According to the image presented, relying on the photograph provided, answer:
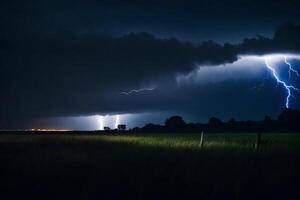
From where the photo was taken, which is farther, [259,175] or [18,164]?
[18,164]

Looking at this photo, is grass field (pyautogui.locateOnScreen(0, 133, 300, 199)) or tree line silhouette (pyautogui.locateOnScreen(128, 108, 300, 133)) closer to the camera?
grass field (pyautogui.locateOnScreen(0, 133, 300, 199))

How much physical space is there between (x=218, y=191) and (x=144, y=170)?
3.62 meters

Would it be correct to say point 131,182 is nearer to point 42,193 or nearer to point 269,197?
point 42,193

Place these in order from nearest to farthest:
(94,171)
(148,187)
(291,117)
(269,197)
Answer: (269,197) < (148,187) < (94,171) < (291,117)

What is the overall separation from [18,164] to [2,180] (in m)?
4.04

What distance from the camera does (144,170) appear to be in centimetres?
1379

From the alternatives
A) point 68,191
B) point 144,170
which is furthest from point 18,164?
point 68,191

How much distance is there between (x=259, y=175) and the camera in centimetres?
1306

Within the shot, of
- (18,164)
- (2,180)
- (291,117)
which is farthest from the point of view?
(291,117)

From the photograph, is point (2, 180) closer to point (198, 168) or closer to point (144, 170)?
point (144, 170)

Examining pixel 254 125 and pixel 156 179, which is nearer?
pixel 156 179

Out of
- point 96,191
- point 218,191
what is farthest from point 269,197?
point 96,191

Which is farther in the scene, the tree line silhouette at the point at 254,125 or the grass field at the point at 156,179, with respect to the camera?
the tree line silhouette at the point at 254,125

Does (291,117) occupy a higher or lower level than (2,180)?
higher
